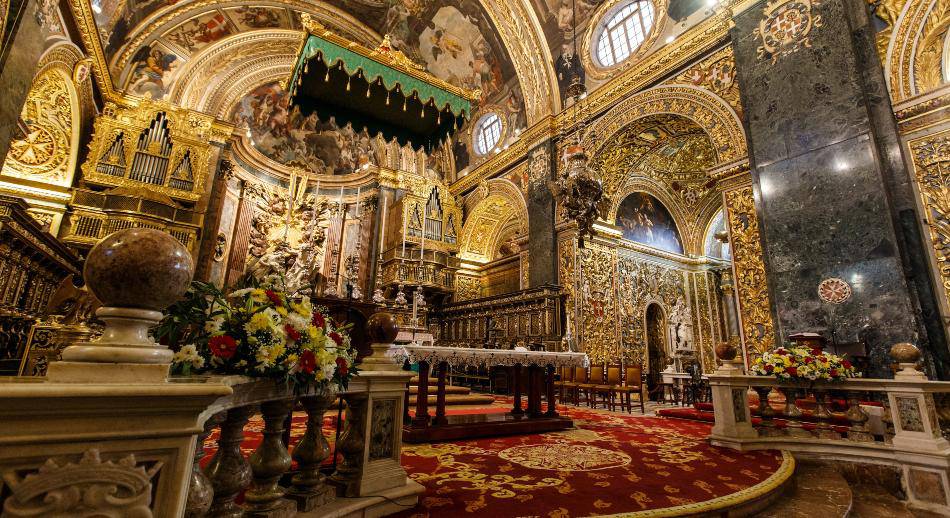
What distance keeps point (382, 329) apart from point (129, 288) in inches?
65.7

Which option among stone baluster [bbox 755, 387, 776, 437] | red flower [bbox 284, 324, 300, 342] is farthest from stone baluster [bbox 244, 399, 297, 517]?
stone baluster [bbox 755, 387, 776, 437]

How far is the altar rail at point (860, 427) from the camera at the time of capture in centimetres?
341

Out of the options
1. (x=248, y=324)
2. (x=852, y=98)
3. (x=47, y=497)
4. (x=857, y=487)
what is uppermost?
(x=852, y=98)

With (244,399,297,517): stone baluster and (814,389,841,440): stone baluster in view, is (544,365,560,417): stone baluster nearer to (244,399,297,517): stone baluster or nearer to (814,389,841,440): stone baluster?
(814,389,841,440): stone baluster

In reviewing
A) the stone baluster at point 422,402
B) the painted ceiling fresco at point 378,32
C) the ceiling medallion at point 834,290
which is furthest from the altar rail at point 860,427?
the painted ceiling fresco at point 378,32

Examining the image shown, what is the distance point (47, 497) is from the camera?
31.6 inches

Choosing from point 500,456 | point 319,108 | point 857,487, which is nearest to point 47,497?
point 500,456

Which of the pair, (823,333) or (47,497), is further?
(823,333)

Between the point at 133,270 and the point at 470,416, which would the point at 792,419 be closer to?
the point at 470,416

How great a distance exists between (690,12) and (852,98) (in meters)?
3.95

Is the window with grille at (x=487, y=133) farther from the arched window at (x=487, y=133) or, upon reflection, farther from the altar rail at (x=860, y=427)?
the altar rail at (x=860, y=427)

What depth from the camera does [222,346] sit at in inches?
56.5

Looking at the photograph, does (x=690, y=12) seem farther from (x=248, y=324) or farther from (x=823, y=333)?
(x=248, y=324)

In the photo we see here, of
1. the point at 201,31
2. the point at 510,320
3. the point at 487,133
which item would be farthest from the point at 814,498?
the point at 201,31
